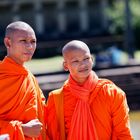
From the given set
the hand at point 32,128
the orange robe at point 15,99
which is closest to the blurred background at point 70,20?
the orange robe at point 15,99

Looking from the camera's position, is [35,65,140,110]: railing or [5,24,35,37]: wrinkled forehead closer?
[5,24,35,37]: wrinkled forehead

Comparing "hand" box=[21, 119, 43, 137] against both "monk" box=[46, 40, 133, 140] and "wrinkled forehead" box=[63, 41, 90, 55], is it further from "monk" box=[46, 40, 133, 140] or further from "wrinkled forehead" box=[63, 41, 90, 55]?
"wrinkled forehead" box=[63, 41, 90, 55]

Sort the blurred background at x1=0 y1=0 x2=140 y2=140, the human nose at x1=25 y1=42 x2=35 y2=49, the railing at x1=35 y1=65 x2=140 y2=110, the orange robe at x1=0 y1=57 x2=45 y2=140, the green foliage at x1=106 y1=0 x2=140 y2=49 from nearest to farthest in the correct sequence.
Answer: the orange robe at x1=0 y1=57 x2=45 y2=140 → the human nose at x1=25 y1=42 x2=35 y2=49 → the railing at x1=35 y1=65 x2=140 y2=110 → the blurred background at x1=0 y1=0 x2=140 y2=140 → the green foliage at x1=106 y1=0 x2=140 y2=49

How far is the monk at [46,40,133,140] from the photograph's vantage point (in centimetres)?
398

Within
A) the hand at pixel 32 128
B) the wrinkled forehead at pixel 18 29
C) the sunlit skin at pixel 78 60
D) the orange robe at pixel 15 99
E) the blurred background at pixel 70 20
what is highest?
the wrinkled forehead at pixel 18 29

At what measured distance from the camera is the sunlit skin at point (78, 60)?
3.98 m

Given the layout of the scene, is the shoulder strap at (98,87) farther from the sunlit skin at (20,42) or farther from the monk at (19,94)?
the sunlit skin at (20,42)

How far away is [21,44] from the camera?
3969mm

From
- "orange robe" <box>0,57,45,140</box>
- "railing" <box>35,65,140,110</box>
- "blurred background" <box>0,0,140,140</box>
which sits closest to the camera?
"orange robe" <box>0,57,45,140</box>

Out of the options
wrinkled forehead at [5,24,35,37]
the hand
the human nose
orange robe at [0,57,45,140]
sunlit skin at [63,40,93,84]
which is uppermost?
wrinkled forehead at [5,24,35,37]

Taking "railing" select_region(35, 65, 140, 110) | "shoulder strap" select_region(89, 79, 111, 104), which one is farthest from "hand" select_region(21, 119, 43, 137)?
"railing" select_region(35, 65, 140, 110)

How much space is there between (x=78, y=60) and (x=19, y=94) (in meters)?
0.45

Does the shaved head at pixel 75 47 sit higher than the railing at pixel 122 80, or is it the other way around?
the shaved head at pixel 75 47

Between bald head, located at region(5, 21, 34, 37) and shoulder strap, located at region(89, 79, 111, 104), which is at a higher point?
bald head, located at region(5, 21, 34, 37)
